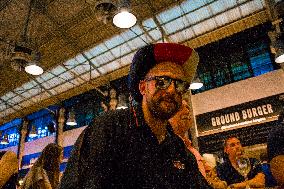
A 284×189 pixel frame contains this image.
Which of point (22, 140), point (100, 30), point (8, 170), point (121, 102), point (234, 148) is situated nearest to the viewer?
point (8, 170)

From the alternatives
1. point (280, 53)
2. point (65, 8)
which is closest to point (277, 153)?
point (280, 53)

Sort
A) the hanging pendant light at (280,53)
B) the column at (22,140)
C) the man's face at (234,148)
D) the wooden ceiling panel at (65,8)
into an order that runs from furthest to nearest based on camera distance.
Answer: the column at (22,140) < the wooden ceiling panel at (65,8) < the hanging pendant light at (280,53) < the man's face at (234,148)

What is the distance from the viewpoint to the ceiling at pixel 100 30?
891 cm

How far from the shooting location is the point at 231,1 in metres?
8.66

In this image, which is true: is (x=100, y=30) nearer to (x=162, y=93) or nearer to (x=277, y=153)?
(x=277, y=153)

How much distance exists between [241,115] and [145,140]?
8.45 m

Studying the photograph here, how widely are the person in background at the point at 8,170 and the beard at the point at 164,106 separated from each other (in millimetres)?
1383

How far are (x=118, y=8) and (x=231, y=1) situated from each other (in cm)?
445

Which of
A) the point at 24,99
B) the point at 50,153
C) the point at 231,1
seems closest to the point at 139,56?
the point at 50,153

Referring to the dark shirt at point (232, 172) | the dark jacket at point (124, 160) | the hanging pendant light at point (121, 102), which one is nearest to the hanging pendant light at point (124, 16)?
the dark shirt at point (232, 172)

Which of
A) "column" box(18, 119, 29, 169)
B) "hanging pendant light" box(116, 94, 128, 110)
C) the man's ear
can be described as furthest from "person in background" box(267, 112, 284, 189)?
"column" box(18, 119, 29, 169)

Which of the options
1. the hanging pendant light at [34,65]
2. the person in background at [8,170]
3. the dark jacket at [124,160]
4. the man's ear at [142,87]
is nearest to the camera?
the dark jacket at [124,160]

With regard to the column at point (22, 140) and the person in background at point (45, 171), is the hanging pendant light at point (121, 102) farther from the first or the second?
the column at point (22, 140)

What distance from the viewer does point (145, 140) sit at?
109 centimetres
